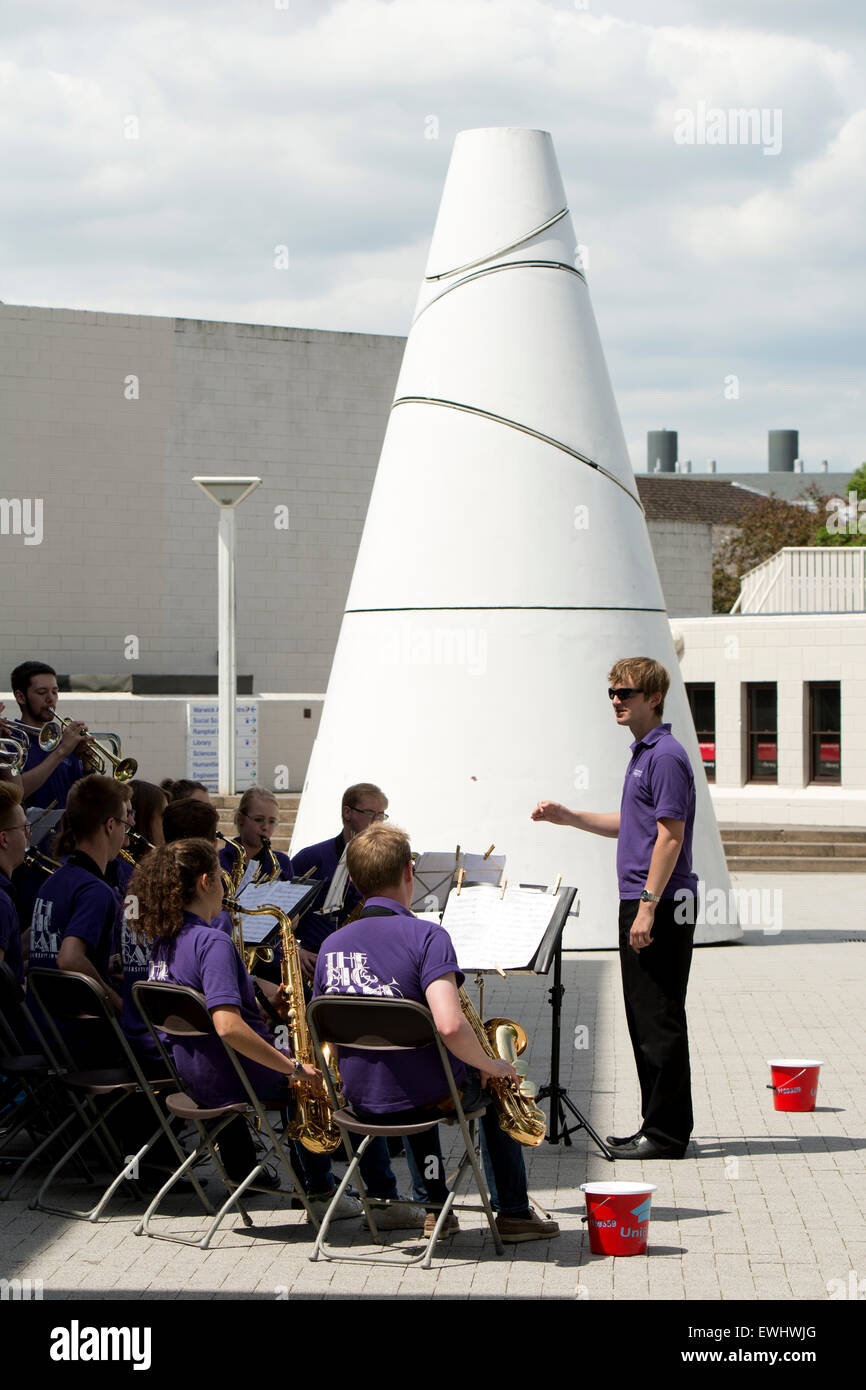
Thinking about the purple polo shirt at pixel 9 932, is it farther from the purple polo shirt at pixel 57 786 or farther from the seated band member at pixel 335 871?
the purple polo shirt at pixel 57 786

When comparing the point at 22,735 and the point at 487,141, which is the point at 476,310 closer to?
the point at 487,141

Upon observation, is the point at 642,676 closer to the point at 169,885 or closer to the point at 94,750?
the point at 169,885

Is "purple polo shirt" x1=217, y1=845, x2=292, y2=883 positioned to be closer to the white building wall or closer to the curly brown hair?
the curly brown hair

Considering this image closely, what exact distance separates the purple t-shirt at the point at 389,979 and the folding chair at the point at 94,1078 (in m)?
0.82

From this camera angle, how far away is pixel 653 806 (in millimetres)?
6258

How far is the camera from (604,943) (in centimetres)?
1131

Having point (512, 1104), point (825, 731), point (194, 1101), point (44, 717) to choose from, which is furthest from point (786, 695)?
point (194, 1101)

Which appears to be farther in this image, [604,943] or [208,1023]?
[604,943]

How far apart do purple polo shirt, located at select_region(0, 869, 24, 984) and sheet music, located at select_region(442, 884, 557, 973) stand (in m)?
1.63

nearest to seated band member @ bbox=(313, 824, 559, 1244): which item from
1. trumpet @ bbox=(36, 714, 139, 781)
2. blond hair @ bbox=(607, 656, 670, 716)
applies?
blond hair @ bbox=(607, 656, 670, 716)

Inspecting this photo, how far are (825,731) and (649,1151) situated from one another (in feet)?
60.2

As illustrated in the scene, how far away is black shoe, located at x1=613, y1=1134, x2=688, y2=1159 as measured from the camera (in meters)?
6.17

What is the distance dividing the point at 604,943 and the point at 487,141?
5.79 meters
